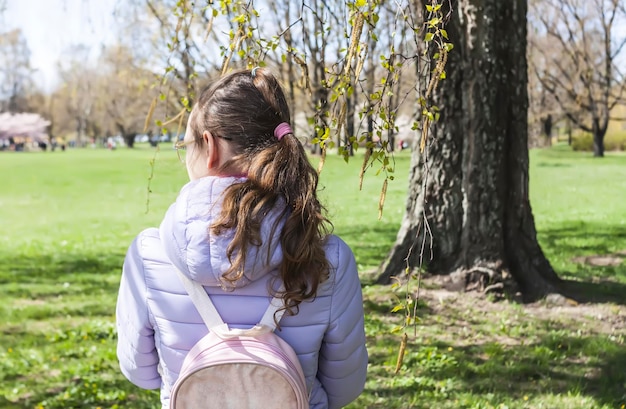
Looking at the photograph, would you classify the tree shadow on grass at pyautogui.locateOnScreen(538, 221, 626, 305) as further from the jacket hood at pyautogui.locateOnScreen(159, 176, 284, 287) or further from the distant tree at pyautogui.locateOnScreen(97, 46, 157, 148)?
the distant tree at pyautogui.locateOnScreen(97, 46, 157, 148)

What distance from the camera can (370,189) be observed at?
2006 centimetres

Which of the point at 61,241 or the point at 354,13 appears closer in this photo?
the point at 354,13

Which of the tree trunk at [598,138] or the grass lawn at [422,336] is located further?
the tree trunk at [598,138]

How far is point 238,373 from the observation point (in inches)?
66.7

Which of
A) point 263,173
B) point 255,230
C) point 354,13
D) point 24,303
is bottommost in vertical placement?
point 24,303

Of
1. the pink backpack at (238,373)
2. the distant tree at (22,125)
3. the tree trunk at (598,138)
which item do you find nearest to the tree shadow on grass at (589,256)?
the pink backpack at (238,373)

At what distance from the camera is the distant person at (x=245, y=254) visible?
5.65 feet

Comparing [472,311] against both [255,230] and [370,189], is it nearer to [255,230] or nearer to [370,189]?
[255,230]

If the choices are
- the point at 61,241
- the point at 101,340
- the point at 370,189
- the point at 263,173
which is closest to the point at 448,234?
the point at 101,340

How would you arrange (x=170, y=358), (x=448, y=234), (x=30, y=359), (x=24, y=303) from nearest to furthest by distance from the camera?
(x=170, y=358) < (x=30, y=359) < (x=448, y=234) < (x=24, y=303)

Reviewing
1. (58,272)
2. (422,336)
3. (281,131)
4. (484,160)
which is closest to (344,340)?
(281,131)

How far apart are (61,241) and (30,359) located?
6969mm

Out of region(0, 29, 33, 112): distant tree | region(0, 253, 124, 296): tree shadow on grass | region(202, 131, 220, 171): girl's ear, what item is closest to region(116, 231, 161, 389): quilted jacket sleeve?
region(202, 131, 220, 171): girl's ear

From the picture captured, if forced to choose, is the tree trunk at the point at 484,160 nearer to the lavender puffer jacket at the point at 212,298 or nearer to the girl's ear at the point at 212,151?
the lavender puffer jacket at the point at 212,298
